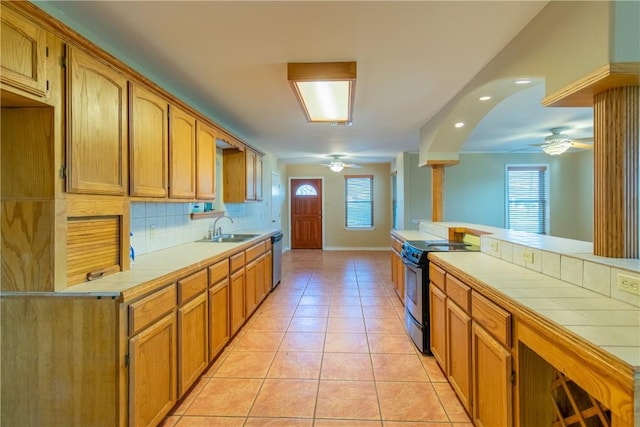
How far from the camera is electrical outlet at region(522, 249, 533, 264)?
1998 millimetres

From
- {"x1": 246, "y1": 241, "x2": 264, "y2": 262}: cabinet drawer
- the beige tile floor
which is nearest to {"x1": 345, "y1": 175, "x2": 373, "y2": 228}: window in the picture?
the beige tile floor

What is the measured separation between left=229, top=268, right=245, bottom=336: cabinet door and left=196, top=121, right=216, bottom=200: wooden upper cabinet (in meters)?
0.83

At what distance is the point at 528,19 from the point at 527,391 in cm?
197

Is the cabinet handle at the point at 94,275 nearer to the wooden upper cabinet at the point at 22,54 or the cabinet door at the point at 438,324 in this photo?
the wooden upper cabinet at the point at 22,54

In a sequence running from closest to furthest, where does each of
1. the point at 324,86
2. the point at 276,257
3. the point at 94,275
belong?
the point at 94,275, the point at 324,86, the point at 276,257

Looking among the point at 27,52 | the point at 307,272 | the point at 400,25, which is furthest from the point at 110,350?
the point at 307,272

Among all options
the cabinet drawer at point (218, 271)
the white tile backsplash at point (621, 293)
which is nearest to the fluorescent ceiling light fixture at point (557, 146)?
the white tile backsplash at point (621, 293)

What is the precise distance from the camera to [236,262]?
304 cm

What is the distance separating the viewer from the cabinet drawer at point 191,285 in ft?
6.64

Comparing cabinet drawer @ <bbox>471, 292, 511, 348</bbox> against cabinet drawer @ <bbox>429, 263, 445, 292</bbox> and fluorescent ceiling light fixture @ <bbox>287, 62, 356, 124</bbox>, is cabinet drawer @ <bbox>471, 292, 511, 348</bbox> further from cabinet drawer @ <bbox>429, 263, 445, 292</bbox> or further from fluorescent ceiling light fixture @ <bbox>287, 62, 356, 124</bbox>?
fluorescent ceiling light fixture @ <bbox>287, 62, 356, 124</bbox>

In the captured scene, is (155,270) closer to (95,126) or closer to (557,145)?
(95,126)

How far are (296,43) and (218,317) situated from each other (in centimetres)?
215

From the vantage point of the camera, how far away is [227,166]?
4.41 metres

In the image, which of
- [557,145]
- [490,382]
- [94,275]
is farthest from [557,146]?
[94,275]
